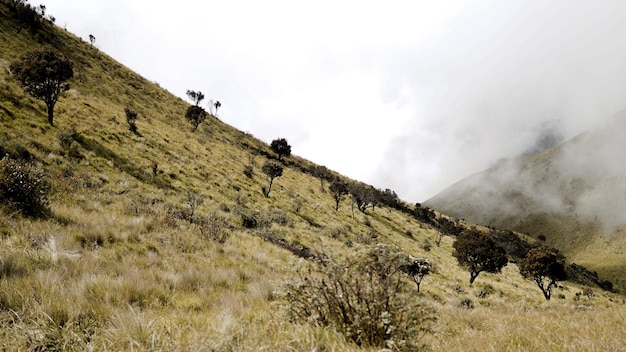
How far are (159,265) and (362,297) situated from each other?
211 inches

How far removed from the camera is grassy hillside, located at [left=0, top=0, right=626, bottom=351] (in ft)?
9.87

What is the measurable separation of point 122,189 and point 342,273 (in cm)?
1606

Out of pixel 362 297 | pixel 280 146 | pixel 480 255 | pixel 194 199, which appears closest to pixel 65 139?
pixel 194 199

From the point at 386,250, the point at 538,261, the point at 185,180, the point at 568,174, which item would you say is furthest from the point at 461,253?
the point at 568,174

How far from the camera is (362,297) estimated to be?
362 centimetres

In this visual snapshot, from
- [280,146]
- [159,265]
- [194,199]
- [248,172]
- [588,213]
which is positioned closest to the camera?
[159,265]

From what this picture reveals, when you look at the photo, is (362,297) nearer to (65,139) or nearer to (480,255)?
(65,139)

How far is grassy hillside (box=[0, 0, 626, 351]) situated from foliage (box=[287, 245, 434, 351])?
19 centimetres

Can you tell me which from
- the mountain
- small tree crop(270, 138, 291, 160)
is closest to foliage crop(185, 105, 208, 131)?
small tree crop(270, 138, 291, 160)

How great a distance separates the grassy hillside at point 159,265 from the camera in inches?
118

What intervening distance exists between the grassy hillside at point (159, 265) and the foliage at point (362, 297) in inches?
7.6

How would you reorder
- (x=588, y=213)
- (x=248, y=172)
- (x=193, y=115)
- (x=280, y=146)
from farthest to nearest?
1. (x=588, y=213)
2. (x=280, y=146)
3. (x=193, y=115)
4. (x=248, y=172)

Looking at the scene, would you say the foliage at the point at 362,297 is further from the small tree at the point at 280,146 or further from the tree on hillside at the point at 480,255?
the small tree at the point at 280,146

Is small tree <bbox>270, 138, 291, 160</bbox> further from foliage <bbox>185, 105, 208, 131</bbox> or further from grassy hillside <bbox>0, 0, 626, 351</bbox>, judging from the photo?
grassy hillside <bbox>0, 0, 626, 351</bbox>
